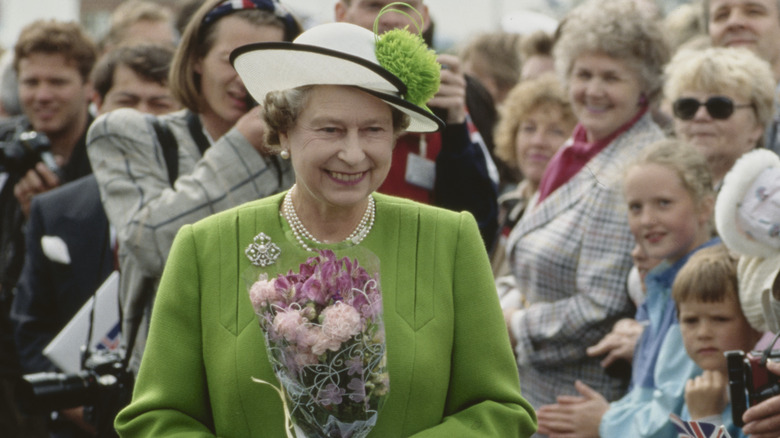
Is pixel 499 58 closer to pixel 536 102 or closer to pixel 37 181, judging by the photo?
pixel 536 102

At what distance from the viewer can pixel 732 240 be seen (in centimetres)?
354

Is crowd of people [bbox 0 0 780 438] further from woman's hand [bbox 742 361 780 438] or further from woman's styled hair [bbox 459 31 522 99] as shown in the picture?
woman's styled hair [bbox 459 31 522 99]

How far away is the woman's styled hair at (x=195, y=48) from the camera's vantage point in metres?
3.94

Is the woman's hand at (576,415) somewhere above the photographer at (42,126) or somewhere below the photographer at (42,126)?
below

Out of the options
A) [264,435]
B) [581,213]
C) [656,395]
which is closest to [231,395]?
Answer: [264,435]

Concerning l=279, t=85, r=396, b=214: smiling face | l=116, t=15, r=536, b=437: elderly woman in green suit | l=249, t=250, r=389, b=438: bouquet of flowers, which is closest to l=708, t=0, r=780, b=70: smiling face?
l=116, t=15, r=536, b=437: elderly woman in green suit

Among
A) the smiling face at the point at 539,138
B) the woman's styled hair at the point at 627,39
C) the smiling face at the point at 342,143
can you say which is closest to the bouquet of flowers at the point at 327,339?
the smiling face at the point at 342,143

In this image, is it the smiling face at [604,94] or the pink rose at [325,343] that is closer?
the pink rose at [325,343]

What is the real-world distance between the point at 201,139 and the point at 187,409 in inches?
57.2

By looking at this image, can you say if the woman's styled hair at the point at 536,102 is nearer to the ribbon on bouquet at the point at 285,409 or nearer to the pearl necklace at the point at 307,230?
the pearl necklace at the point at 307,230

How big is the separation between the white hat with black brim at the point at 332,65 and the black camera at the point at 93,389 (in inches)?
60.4

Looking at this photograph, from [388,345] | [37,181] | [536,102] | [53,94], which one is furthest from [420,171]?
[53,94]

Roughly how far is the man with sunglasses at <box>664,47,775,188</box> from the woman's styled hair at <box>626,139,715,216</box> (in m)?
0.20

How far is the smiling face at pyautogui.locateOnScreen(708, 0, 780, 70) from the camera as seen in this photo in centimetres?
526
